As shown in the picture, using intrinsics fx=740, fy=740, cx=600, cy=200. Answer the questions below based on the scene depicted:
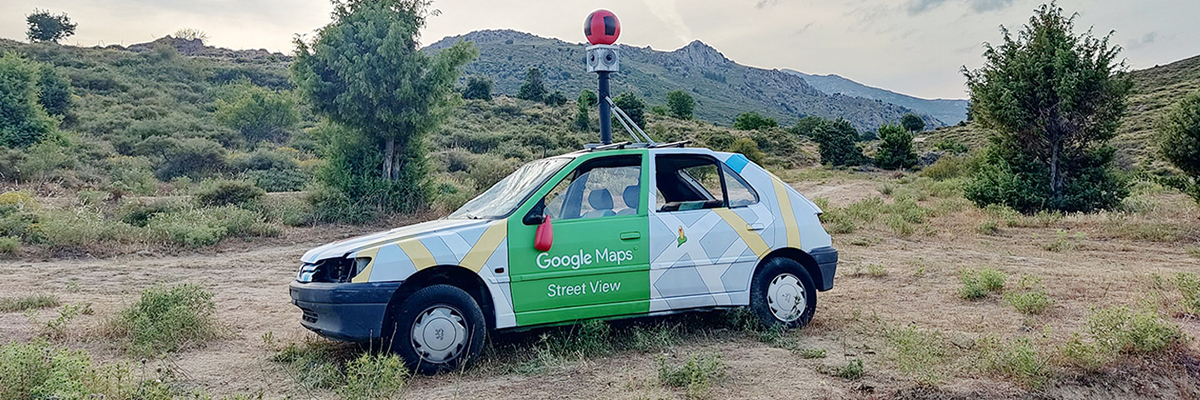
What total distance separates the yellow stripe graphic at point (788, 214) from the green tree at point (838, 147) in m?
40.3

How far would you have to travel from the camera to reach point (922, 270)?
360 inches

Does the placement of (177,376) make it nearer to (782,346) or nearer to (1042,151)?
(782,346)

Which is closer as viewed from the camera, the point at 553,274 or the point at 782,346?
the point at 553,274

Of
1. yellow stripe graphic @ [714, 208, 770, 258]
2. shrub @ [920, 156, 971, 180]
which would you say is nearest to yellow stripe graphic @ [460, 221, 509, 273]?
yellow stripe graphic @ [714, 208, 770, 258]

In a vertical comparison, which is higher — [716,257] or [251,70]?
[251,70]

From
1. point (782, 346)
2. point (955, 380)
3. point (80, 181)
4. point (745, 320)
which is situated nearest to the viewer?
point (955, 380)

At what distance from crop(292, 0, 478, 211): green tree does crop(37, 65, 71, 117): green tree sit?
26.8 meters

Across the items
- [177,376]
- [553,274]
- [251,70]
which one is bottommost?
[177,376]

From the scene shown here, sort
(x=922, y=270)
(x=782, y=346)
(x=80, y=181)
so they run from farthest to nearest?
1. (x=80, y=181)
2. (x=922, y=270)
3. (x=782, y=346)

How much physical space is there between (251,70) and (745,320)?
59593mm

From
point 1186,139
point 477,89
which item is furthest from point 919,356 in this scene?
point 477,89

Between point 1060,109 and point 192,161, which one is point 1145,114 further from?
point 192,161

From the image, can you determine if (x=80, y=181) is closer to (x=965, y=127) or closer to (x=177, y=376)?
(x=177, y=376)

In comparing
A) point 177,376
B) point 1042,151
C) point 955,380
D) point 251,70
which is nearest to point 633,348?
point 955,380
